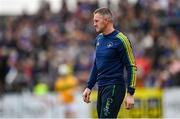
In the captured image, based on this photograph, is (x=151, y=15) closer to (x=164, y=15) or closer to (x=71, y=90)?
(x=164, y=15)

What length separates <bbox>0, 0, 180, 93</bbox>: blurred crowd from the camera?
20.5m

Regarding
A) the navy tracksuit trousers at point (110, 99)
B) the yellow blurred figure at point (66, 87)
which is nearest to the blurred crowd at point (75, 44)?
the yellow blurred figure at point (66, 87)

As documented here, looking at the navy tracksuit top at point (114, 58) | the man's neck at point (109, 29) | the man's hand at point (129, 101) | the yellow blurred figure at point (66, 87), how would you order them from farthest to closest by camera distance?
1. the yellow blurred figure at point (66, 87)
2. the man's neck at point (109, 29)
3. the navy tracksuit top at point (114, 58)
4. the man's hand at point (129, 101)

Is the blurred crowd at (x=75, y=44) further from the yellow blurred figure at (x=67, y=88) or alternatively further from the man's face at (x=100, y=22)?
the man's face at (x=100, y=22)

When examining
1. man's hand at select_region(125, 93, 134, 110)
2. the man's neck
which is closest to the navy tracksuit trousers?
man's hand at select_region(125, 93, 134, 110)

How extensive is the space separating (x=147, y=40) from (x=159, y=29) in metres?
0.78

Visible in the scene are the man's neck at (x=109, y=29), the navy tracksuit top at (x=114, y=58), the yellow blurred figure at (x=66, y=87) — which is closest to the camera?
the navy tracksuit top at (x=114, y=58)

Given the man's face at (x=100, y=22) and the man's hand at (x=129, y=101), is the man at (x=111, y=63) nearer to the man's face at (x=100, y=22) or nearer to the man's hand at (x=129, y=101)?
the man's face at (x=100, y=22)

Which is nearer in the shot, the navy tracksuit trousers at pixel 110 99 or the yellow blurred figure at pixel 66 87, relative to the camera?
the navy tracksuit trousers at pixel 110 99

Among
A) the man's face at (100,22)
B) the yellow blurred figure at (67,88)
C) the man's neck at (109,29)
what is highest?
the man's face at (100,22)

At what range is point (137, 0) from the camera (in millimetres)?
23328

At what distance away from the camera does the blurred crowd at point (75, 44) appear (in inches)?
805

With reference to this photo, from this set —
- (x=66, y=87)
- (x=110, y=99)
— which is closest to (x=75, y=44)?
(x=66, y=87)

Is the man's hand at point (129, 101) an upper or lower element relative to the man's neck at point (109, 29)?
lower
